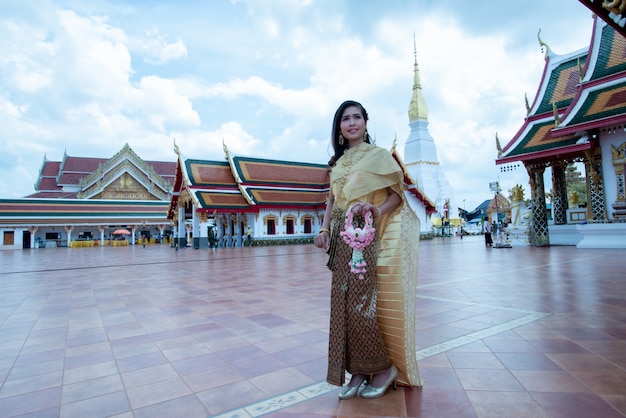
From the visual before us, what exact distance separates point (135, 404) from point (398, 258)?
6.33 feet

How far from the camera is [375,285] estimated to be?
2316 millimetres

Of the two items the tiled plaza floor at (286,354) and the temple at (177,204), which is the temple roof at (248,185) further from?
the tiled plaza floor at (286,354)

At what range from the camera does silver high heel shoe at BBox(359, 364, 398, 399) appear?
91.0 inches

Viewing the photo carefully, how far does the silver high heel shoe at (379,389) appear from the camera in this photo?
2.31m

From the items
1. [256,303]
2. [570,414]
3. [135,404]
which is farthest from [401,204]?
[256,303]

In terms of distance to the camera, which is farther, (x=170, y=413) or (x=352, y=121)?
(x=352, y=121)

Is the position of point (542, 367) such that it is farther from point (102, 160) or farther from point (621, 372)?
point (102, 160)

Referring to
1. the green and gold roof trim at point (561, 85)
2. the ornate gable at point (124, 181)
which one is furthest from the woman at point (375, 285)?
the ornate gable at point (124, 181)

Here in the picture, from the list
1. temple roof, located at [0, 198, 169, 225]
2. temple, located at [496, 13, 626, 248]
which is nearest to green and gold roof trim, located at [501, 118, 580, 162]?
temple, located at [496, 13, 626, 248]

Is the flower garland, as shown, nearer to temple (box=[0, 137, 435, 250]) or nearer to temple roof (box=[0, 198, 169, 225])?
temple (box=[0, 137, 435, 250])

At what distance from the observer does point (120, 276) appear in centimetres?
955

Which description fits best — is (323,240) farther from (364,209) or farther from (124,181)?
(124,181)

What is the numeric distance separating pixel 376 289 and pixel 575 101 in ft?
49.1

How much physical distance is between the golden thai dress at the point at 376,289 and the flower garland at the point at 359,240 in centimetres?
4
